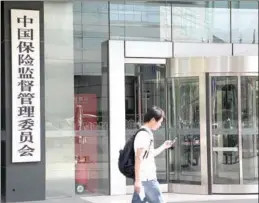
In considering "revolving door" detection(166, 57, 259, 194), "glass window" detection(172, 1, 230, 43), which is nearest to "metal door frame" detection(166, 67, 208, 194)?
"revolving door" detection(166, 57, 259, 194)

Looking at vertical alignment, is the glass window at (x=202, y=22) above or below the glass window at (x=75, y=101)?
above

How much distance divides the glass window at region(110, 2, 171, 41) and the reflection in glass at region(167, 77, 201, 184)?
0.95 m

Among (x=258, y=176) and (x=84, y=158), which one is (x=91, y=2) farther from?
(x=258, y=176)

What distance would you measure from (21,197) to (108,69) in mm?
2660

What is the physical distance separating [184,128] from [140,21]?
2137 mm

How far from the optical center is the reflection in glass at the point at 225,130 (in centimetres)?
912

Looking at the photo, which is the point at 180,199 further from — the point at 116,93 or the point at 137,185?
the point at 137,185

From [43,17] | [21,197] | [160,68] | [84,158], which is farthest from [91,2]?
[21,197]

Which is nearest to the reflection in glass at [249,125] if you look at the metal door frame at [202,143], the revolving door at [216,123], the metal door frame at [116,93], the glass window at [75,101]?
the revolving door at [216,123]

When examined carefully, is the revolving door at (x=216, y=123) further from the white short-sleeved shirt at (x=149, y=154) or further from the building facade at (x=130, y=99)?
the white short-sleeved shirt at (x=149, y=154)

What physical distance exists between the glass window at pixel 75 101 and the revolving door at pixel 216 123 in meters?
1.38

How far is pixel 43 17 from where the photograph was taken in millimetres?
8688

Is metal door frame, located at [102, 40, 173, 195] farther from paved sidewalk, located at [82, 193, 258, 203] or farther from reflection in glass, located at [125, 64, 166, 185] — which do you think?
paved sidewalk, located at [82, 193, 258, 203]

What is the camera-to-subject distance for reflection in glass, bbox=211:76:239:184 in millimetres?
9125
